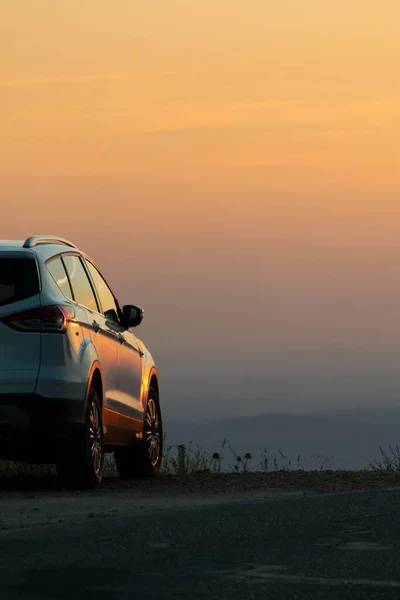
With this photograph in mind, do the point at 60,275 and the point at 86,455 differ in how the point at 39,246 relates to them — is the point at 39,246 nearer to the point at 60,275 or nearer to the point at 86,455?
the point at 60,275

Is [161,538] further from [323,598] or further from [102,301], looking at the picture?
[102,301]

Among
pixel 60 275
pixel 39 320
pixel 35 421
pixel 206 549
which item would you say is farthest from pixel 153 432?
pixel 206 549

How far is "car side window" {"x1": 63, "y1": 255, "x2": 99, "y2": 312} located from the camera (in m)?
12.2

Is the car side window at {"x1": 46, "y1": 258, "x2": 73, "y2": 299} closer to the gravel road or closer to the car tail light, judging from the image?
the car tail light

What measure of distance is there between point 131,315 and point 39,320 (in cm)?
263

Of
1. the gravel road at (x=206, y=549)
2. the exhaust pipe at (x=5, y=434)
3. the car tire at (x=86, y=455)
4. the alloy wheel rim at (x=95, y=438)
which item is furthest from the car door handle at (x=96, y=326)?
the gravel road at (x=206, y=549)

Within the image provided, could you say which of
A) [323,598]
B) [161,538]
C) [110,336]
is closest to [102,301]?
[110,336]

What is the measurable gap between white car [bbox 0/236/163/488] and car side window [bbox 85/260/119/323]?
504 mm

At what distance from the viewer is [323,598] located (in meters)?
5.88

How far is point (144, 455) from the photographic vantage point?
14281 millimetres

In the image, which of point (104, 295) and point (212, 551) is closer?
point (212, 551)

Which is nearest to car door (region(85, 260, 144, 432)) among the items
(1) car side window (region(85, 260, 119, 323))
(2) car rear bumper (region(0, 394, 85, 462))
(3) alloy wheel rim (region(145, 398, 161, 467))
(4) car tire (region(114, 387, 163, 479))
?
(1) car side window (region(85, 260, 119, 323))

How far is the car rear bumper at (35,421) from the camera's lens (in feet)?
36.4

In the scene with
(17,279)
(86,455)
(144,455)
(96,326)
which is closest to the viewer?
(17,279)
